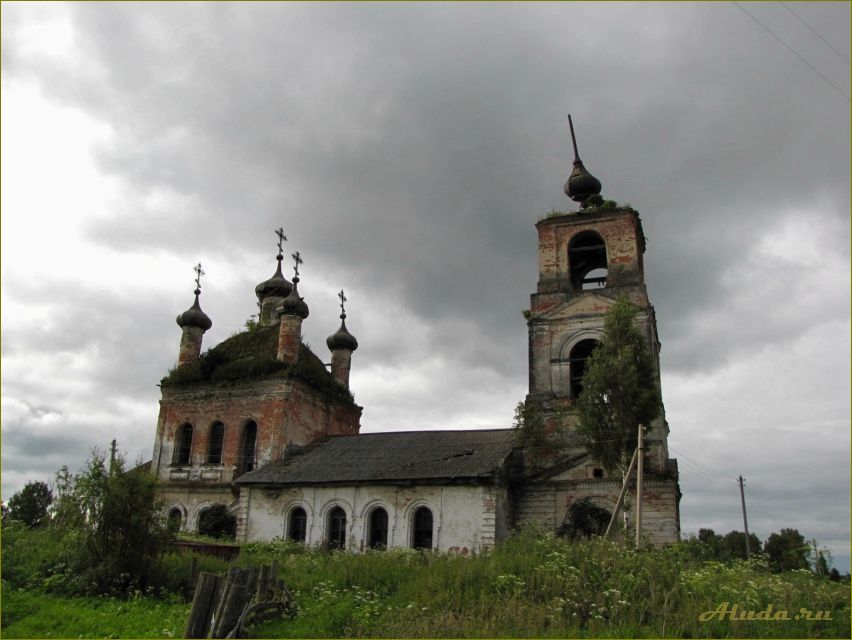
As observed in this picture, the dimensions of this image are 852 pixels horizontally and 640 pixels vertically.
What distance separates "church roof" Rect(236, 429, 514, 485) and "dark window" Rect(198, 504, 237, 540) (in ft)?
7.13

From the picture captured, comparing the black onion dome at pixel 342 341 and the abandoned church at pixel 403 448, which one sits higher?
the black onion dome at pixel 342 341

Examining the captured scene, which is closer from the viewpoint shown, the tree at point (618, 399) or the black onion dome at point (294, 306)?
the tree at point (618, 399)

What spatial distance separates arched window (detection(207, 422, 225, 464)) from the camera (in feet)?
90.4

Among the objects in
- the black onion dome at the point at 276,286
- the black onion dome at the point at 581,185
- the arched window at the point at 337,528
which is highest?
the black onion dome at the point at 581,185

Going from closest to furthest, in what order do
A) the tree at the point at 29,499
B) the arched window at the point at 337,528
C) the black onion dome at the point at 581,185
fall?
the arched window at the point at 337,528, the black onion dome at the point at 581,185, the tree at the point at 29,499

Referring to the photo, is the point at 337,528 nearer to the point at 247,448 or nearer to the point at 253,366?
Result: the point at 247,448

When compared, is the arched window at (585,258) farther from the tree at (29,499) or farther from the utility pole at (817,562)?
the tree at (29,499)

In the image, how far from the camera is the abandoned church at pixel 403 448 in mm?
21000

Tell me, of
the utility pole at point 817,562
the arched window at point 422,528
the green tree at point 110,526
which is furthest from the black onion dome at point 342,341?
the utility pole at point 817,562

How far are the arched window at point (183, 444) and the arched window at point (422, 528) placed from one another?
11.2m

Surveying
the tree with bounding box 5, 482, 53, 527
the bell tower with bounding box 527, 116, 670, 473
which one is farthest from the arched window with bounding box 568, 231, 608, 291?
the tree with bounding box 5, 482, 53, 527

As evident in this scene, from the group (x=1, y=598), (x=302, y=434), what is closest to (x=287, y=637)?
(x=1, y=598)

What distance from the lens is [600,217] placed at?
25.3m

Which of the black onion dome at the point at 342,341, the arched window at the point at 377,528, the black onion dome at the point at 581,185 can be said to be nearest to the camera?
the arched window at the point at 377,528
